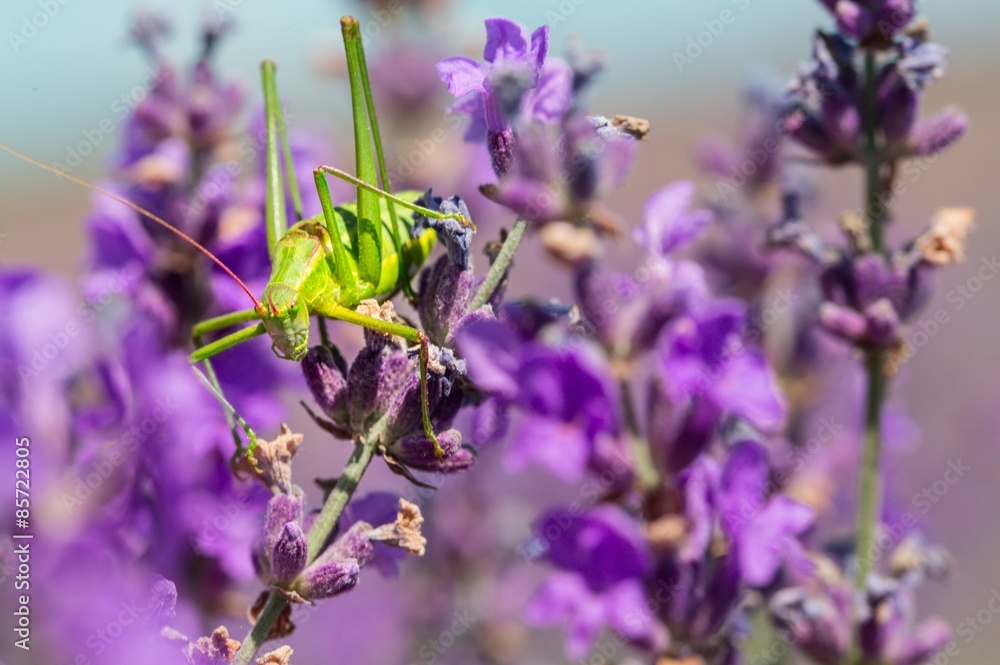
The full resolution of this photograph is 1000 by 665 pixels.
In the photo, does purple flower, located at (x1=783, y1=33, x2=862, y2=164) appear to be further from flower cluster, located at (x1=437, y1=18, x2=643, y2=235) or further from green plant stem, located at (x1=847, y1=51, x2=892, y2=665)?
flower cluster, located at (x1=437, y1=18, x2=643, y2=235)

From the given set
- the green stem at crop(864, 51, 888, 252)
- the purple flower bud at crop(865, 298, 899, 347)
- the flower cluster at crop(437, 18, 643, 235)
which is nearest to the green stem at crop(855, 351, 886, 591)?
the purple flower bud at crop(865, 298, 899, 347)

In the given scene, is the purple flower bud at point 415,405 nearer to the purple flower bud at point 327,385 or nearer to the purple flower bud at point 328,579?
the purple flower bud at point 327,385

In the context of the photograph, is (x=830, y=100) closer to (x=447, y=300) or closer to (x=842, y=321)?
(x=842, y=321)

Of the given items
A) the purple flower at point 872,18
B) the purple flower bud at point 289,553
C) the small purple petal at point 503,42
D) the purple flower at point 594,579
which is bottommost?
the purple flower at point 594,579

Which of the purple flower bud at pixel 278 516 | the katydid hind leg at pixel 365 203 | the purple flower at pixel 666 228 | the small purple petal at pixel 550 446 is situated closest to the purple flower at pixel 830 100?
the purple flower at pixel 666 228

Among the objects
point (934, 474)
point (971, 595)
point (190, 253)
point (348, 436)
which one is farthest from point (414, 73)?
point (971, 595)

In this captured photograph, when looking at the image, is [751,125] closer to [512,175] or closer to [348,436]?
[512,175]
